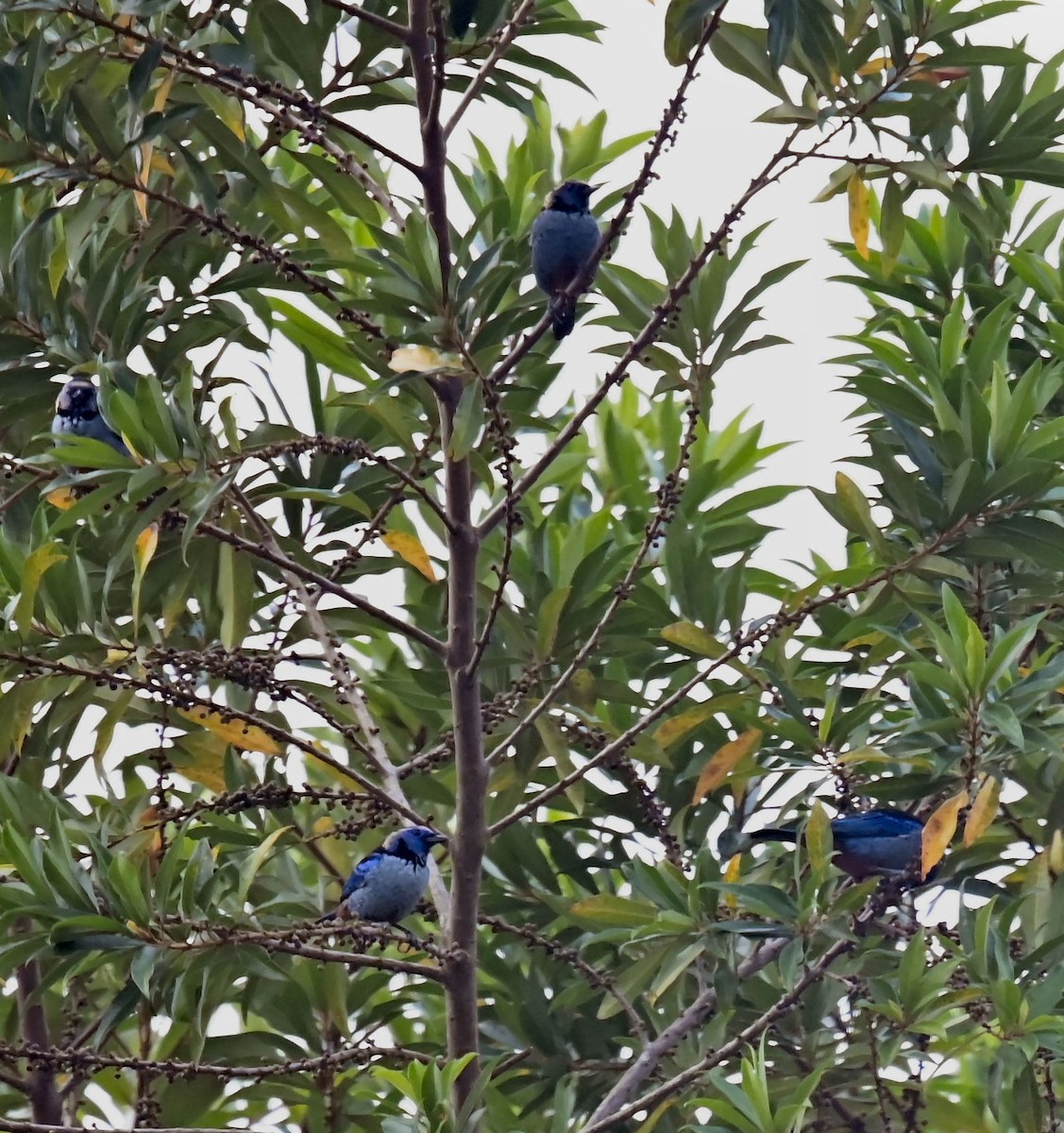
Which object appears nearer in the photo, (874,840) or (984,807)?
(984,807)

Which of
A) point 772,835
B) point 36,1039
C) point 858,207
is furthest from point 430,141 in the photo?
point 36,1039

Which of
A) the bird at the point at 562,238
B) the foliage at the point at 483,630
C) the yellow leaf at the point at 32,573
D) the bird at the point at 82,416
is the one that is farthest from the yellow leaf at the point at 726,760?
the bird at the point at 82,416

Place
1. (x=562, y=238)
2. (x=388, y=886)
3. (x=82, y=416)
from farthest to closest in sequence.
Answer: (x=82, y=416) → (x=388, y=886) → (x=562, y=238)

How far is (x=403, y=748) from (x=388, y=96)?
1388 mm

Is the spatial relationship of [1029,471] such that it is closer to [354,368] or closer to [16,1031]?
[354,368]

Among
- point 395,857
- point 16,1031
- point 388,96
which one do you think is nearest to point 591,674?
point 395,857

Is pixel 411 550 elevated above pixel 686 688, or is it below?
above

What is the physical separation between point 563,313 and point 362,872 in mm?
1344

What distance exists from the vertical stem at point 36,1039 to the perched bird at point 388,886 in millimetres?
591

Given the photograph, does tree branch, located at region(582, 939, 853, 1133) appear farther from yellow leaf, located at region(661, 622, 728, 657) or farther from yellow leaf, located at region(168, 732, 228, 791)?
yellow leaf, located at region(168, 732, 228, 791)

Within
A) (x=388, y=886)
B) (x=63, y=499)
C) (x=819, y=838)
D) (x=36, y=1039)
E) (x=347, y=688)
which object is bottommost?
(x=36, y=1039)

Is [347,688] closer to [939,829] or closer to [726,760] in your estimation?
[726,760]

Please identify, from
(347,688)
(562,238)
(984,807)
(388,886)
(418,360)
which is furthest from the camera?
(388,886)

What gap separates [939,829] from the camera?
2.41 meters
